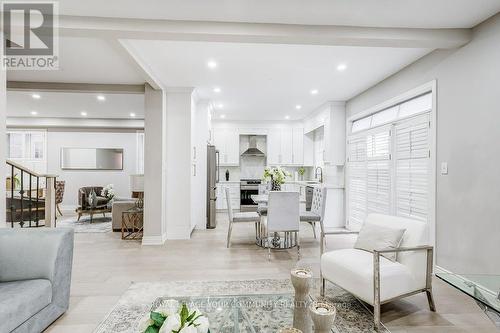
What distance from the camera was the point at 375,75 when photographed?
411cm

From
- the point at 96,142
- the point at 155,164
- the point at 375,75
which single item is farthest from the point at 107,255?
the point at 96,142

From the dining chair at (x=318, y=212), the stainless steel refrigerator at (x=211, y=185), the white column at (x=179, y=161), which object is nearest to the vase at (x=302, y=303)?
the dining chair at (x=318, y=212)

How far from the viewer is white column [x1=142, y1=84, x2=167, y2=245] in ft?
14.5

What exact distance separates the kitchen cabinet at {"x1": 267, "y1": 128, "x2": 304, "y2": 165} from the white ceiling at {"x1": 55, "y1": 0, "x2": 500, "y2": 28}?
530cm

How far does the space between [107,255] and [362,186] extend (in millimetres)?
4425

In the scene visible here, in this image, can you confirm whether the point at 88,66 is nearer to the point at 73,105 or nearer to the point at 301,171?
the point at 73,105

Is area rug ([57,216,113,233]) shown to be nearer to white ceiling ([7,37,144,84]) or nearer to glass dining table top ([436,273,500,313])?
white ceiling ([7,37,144,84])

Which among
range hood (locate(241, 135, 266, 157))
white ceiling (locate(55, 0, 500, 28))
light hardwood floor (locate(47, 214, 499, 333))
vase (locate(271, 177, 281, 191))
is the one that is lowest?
light hardwood floor (locate(47, 214, 499, 333))

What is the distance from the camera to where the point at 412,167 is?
3.68 m

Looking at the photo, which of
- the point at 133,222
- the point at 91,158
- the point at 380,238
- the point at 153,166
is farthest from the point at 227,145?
the point at 380,238

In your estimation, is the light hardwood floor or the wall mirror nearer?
the light hardwood floor

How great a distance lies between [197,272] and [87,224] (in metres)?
4.08

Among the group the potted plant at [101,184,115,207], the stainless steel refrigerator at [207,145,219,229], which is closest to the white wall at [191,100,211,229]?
the stainless steel refrigerator at [207,145,219,229]

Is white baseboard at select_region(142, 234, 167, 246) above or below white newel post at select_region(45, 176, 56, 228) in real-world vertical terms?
below
